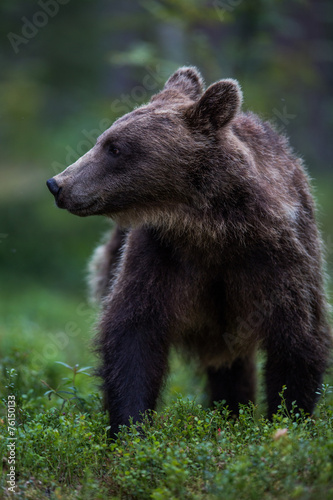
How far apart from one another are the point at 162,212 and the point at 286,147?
156cm

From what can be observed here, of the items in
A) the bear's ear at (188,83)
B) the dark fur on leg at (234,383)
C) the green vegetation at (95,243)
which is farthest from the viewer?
the dark fur on leg at (234,383)

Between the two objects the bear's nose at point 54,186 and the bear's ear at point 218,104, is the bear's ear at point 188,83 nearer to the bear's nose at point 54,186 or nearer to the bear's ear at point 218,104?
the bear's ear at point 218,104

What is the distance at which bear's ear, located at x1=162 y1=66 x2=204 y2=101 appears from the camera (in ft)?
19.7

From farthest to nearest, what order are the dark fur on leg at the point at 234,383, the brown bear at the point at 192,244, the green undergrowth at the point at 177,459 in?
1. the dark fur on leg at the point at 234,383
2. the brown bear at the point at 192,244
3. the green undergrowth at the point at 177,459

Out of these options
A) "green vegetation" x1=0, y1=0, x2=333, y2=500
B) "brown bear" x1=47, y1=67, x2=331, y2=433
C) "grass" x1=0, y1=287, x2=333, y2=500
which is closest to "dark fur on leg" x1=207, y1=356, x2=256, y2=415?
"green vegetation" x1=0, y1=0, x2=333, y2=500

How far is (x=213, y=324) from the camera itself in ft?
18.8

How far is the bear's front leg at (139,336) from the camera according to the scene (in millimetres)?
5277

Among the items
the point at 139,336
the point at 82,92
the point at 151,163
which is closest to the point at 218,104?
the point at 151,163

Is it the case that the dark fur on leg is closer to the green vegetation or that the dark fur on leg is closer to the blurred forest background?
the green vegetation

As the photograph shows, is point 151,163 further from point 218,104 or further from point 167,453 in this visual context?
point 167,453

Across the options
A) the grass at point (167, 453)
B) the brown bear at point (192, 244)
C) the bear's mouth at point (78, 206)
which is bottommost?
the grass at point (167, 453)

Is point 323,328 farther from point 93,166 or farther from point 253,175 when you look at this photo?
point 93,166

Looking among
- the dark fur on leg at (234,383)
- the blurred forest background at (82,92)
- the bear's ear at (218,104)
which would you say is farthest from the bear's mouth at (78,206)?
the blurred forest background at (82,92)

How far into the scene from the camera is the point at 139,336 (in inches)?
208
